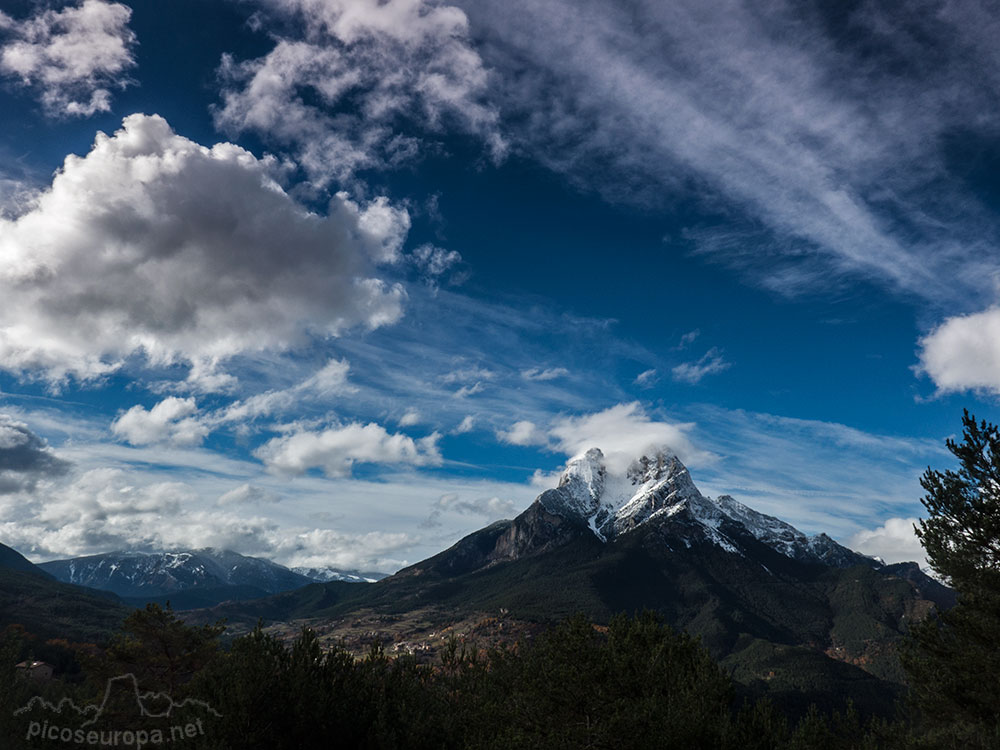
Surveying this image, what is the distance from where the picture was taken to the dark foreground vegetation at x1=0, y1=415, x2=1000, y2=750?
2580 cm

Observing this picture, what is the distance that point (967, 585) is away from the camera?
34.8 metres

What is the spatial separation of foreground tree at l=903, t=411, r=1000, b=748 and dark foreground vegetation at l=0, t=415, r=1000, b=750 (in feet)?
0.30

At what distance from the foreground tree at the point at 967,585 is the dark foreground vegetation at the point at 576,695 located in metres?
0.09

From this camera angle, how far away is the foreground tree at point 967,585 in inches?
1330

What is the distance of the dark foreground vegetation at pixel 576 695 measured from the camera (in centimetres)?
2580

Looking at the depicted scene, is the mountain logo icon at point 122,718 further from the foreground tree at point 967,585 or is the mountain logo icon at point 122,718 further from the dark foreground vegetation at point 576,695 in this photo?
the foreground tree at point 967,585

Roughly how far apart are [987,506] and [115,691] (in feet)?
231

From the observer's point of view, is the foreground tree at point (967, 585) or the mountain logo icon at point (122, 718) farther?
the foreground tree at point (967, 585)

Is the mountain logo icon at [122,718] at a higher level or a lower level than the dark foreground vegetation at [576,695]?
lower

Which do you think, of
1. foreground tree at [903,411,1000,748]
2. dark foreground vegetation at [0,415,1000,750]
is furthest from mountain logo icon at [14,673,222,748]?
foreground tree at [903,411,1000,748]

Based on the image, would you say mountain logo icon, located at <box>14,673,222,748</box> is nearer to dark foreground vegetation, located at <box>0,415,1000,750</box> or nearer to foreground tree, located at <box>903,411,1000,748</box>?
dark foreground vegetation, located at <box>0,415,1000,750</box>

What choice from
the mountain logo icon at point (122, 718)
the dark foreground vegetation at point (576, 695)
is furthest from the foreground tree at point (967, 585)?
the mountain logo icon at point (122, 718)

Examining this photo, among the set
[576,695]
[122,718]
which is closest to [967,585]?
[576,695]

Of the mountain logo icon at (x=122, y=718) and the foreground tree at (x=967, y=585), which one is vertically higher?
the foreground tree at (x=967, y=585)
